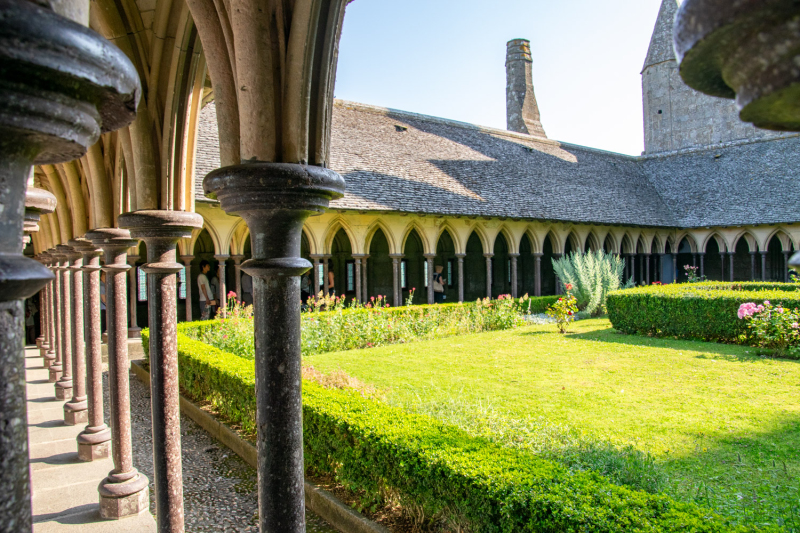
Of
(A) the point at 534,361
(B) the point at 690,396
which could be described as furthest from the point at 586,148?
(B) the point at 690,396

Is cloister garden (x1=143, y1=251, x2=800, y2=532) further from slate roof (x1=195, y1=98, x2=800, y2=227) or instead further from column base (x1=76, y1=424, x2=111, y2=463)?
slate roof (x1=195, y1=98, x2=800, y2=227)

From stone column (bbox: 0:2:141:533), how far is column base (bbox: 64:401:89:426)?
6413 millimetres

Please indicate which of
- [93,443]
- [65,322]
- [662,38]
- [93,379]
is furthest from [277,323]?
[662,38]

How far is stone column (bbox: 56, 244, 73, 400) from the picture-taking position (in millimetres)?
6918

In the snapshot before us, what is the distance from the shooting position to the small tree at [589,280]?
627 inches

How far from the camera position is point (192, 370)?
24.7ft

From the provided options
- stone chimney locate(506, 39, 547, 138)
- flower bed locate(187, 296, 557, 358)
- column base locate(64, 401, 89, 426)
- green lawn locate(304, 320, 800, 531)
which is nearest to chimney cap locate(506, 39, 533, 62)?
stone chimney locate(506, 39, 547, 138)

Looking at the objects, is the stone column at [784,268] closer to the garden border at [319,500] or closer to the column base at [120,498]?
the garden border at [319,500]

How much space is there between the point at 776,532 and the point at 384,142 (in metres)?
16.3

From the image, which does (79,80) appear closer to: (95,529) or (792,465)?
(95,529)

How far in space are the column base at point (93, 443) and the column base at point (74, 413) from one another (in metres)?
1.29

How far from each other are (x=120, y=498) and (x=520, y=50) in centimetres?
2948

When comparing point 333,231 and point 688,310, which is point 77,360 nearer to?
point 333,231

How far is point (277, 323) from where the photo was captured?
239 centimetres
